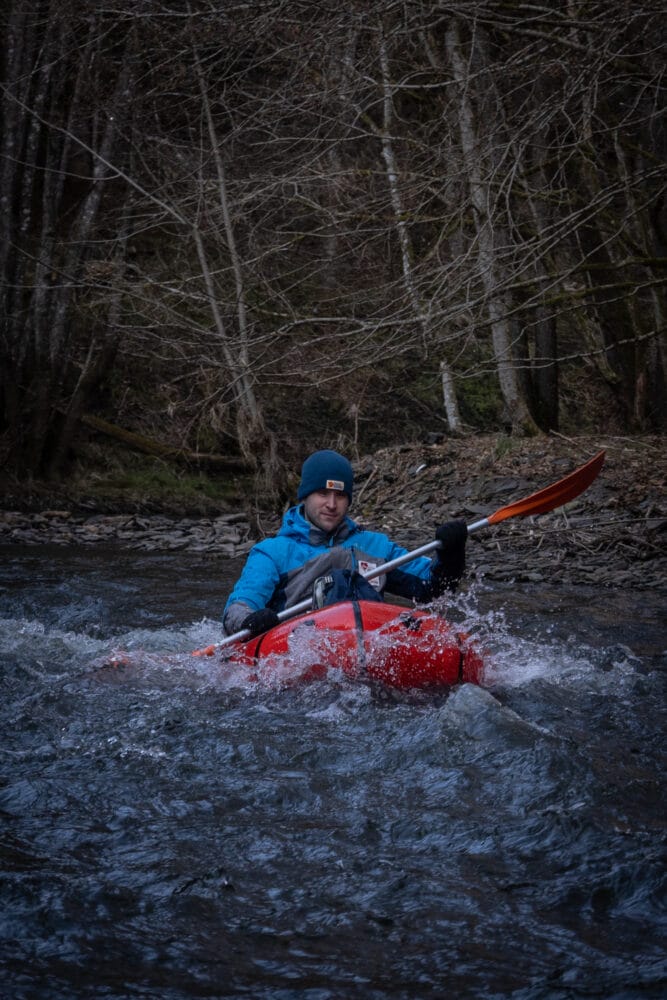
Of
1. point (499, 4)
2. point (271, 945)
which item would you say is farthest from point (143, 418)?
point (271, 945)

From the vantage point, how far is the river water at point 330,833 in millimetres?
2225

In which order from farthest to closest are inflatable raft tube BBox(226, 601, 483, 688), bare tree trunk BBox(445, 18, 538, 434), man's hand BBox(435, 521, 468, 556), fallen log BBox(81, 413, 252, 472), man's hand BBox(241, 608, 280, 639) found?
1. fallen log BBox(81, 413, 252, 472)
2. bare tree trunk BBox(445, 18, 538, 434)
3. man's hand BBox(435, 521, 468, 556)
4. man's hand BBox(241, 608, 280, 639)
5. inflatable raft tube BBox(226, 601, 483, 688)

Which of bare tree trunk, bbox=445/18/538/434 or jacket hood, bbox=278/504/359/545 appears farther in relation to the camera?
bare tree trunk, bbox=445/18/538/434

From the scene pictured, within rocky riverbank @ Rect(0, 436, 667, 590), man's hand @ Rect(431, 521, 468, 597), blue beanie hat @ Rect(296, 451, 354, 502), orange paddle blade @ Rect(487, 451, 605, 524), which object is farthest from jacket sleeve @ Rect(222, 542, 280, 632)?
rocky riverbank @ Rect(0, 436, 667, 590)

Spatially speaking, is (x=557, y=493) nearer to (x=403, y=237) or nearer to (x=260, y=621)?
(x=260, y=621)

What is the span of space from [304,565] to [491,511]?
15.9 feet

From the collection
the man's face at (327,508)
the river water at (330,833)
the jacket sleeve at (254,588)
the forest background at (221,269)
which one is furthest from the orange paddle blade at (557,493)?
the forest background at (221,269)

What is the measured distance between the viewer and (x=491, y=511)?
9.67m

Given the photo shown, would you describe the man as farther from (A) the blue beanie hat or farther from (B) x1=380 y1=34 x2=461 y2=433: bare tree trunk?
(B) x1=380 y1=34 x2=461 y2=433: bare tree trunk

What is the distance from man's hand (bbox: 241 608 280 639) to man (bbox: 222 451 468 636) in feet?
0.51

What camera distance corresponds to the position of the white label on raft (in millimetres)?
5047

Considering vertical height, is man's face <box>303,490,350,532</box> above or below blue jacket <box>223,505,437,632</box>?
above

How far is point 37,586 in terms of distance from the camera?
789 centimetres

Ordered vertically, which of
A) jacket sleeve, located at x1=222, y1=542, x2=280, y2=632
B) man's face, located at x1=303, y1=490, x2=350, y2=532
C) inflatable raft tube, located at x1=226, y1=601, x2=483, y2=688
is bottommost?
inflatable raft tube, located at x1=226, y1=601, x2=483, y2=688
